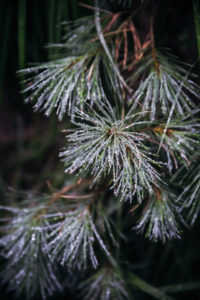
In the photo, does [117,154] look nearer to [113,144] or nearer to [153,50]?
[113,144]

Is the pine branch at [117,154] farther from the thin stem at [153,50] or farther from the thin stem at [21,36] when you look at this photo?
the thin stem at [21,36]

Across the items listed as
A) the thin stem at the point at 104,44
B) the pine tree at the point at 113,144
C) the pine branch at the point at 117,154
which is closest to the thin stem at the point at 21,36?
the pine tree at the point at 113,144

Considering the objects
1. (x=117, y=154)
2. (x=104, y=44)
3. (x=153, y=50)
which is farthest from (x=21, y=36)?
(x=117, y=154)

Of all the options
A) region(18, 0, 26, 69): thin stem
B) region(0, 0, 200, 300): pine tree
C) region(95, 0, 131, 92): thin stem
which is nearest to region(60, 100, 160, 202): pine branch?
region(0, 0, 200, 300): pine tree

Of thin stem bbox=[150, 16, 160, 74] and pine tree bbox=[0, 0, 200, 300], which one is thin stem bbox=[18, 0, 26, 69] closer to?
pine tree bbox=[0, 0, 200, 300]

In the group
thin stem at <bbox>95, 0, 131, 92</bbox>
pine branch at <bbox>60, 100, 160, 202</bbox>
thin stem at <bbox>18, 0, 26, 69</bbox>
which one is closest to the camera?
pine branch at <bbox>60, 100, 160, 202</bbox>

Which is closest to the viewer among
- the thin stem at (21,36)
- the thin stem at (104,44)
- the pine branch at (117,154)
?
the pine branch at (117,154)

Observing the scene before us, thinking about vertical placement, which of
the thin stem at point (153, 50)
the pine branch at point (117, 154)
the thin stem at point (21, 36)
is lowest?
the pine branch at point (117, 154)

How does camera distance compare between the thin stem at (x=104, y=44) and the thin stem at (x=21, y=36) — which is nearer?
the thin stem at (x=104, y=44)
